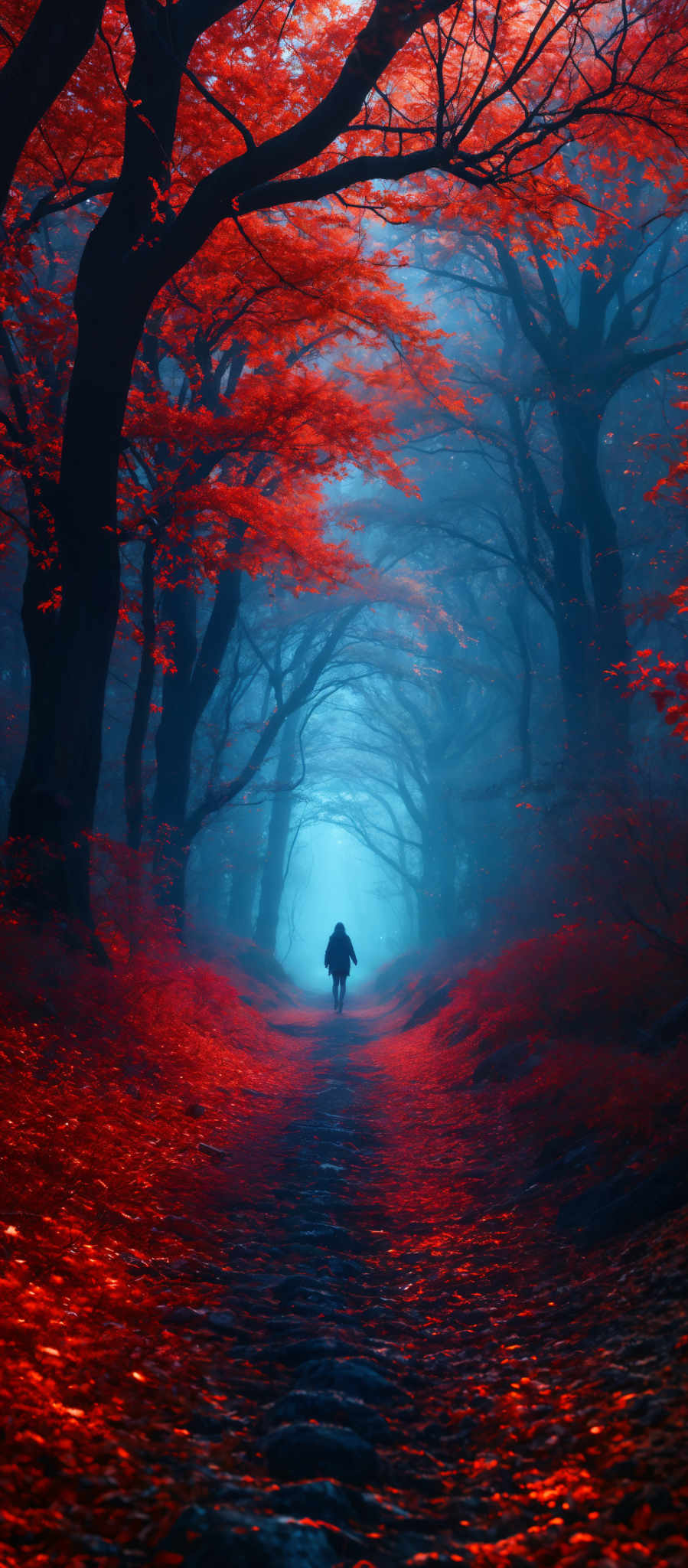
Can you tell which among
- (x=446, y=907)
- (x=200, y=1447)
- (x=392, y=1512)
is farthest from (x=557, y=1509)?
(x=446, y=907)

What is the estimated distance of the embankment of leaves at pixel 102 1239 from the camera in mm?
2299

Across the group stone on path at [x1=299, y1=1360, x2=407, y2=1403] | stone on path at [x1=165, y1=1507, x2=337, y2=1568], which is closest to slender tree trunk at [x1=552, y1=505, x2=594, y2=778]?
stone on path at [x1=299, y1=1360, x2=407, y2=1403]

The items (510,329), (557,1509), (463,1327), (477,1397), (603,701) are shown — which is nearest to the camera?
(557,1509)

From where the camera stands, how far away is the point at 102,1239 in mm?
3977

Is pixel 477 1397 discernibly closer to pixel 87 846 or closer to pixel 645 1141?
pixel 645 1141

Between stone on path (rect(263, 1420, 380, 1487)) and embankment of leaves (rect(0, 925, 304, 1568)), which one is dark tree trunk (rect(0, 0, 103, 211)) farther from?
stone on path (rect(263, 1420, 380, 1487))

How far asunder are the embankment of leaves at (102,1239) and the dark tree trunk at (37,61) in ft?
19.7

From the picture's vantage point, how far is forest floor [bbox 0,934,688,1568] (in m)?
2.17

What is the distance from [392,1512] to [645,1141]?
110 inches

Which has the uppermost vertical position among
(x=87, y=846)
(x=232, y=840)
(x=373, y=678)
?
(x=373, y=678)

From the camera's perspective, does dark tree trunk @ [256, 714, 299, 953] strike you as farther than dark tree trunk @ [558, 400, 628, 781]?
Yes

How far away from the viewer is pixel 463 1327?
375 centimetres

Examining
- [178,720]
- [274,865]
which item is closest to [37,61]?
[178,720]

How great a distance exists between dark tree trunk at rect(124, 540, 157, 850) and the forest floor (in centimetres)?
581
